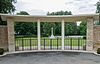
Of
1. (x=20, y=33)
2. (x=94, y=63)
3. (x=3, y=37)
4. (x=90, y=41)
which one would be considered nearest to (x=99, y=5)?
(x=90, y=41)

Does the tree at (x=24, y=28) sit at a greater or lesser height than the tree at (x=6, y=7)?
lesser

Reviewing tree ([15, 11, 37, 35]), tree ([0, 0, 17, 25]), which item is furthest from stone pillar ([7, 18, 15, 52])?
tree ([15, 11, 37, 35])

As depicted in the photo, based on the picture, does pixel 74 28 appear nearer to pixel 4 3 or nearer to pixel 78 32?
pixel 78 32

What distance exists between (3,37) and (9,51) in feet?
4.61

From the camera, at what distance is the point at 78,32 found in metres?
37.3

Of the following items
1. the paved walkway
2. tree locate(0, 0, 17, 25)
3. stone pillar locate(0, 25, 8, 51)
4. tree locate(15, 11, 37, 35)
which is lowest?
the paved walkway

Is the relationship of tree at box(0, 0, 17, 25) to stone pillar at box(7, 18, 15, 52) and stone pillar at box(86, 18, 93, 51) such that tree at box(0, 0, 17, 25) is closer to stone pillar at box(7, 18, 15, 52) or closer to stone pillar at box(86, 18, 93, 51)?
stone pillar at box(7, 18, 15, 52)

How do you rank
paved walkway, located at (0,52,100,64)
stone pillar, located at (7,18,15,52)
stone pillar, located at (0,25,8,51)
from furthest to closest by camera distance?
stone pillar, located at (0,25,8,51)
stone pillar, located at (7,18,15,52)
paved walkway, located at (0,52,100,64)

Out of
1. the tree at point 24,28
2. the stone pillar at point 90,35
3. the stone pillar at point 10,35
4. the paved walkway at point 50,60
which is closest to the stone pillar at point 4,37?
the stone pillar at point 10,35

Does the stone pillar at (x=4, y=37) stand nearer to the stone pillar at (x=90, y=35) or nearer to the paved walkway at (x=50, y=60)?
the paved walkway at (x=50, y=60)

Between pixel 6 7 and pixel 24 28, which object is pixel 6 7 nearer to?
pixel 6 7

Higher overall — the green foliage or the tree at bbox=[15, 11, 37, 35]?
the green foliage

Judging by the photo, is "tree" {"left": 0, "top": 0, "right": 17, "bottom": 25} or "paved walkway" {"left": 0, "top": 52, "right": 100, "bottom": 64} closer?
"paved walkway" {"left": 0, "top": 52, "right": 100, "bottom": 64}

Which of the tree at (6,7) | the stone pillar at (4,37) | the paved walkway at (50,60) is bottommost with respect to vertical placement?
the paved walkway at (50,60)
